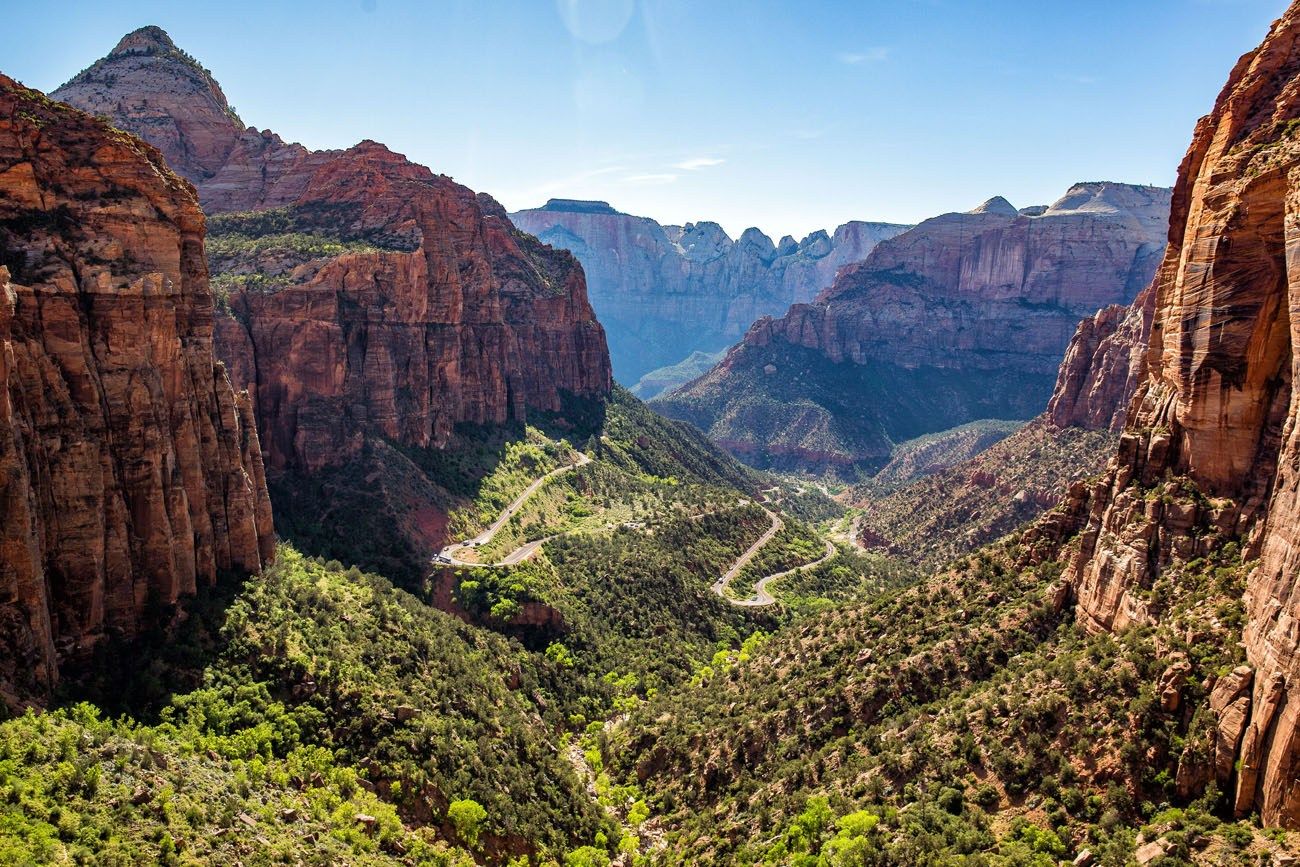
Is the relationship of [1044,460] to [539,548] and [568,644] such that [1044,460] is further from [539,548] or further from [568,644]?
[568,644]

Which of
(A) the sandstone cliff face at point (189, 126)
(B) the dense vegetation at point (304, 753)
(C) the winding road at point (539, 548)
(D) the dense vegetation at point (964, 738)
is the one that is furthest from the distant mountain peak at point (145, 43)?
(D) the dense vegetation at point (964, 738)

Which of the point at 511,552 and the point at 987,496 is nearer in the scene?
the point at 511,552

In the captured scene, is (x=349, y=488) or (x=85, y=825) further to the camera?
(x=349, y=488)

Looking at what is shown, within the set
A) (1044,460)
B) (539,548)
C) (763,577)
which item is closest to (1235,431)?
(539,548)

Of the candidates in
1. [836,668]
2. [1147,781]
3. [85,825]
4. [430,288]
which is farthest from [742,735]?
[430,288]

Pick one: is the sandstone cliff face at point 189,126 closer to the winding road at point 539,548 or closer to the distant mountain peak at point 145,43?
the distant mountain peak at point 145,43

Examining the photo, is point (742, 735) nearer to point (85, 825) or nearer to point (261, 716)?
point (261, 716)

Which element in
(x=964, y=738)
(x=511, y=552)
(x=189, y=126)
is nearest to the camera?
(x=964, y=738)
